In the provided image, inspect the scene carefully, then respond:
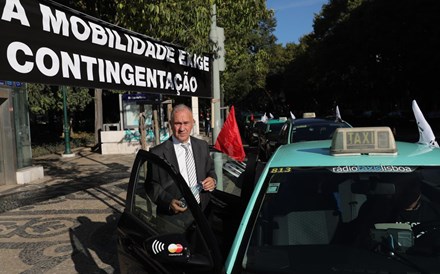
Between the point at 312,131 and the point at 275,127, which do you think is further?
the point at 275,127

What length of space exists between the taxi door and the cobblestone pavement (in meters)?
1.96

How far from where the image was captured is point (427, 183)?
9.29ft

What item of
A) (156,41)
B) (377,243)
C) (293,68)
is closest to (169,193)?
(377,243)

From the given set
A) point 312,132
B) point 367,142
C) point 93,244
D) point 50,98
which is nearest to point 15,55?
point 93,244

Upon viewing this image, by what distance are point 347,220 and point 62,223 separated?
5.63 metres

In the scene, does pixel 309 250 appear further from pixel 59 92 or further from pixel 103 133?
pixel 59 92

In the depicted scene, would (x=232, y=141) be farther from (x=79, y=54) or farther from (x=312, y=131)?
(x=312, y=131)

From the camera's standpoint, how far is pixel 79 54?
480 centimetres

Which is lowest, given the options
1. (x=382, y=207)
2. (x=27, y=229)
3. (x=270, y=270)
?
(x=27, y=229)

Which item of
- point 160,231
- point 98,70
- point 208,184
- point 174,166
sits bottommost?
point 160,231

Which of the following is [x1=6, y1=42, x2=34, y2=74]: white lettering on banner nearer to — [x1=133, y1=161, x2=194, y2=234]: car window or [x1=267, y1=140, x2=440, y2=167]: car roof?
[x1=133, y1=161, x2=194, y2=234]: car window

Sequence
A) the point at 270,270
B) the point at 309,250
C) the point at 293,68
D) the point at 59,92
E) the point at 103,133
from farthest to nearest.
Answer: the point at 293,68, the point at 59,92, the point at 103,133, the point at 309,250, the point at 270,270

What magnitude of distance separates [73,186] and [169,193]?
8.61 metres

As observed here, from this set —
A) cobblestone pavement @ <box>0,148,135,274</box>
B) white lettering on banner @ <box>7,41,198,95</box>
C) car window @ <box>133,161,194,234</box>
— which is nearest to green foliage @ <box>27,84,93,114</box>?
cobblestone pavement @ <box>0,148,135,274</box>
